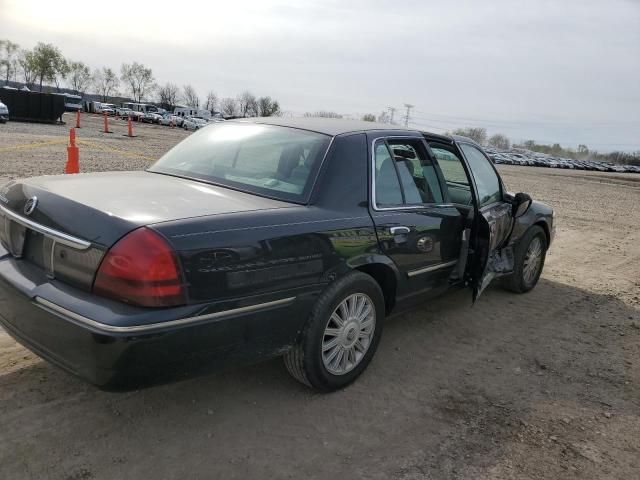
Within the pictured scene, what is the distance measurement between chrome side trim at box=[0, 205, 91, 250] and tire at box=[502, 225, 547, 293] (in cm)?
427

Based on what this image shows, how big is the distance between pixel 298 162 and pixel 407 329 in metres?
1.87

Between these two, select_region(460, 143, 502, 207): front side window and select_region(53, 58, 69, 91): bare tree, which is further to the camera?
select_region(53, 58, 69, 91): bare tree

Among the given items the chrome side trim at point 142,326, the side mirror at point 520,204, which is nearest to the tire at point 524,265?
the side mirror at point 520,204

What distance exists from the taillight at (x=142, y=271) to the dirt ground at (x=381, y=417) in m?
0.83

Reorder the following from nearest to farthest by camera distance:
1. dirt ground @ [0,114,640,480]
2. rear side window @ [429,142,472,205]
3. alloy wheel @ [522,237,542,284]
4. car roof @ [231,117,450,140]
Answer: dirt ground @ [0,114,640,480]
car roof @ [231,117,450,140]
rear side window @ [429,142,472,205]
alloy wheel @ [522,237,542,284]

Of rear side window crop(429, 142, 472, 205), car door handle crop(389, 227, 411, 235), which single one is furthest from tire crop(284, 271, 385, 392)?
rear side window crop(429, 142, 472, 205)

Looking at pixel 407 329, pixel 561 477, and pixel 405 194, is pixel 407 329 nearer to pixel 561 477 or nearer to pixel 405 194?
pixel 405 194

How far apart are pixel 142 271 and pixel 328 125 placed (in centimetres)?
195

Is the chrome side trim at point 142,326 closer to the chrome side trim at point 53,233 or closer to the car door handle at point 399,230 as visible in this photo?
the chrome side trim at point 53,233

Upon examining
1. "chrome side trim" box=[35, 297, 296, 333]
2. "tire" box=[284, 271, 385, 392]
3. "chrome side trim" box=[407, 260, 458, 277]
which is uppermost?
"chrome side trim" box=[407, 260, 458, 277]

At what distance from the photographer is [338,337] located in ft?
11.0

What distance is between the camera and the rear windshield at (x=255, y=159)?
11.1 ft

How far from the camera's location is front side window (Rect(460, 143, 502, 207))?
4.88m

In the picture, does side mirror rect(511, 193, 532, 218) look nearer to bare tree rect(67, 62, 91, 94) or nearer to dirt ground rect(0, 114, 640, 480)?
dirt ground rect(0, 114, 640, 480)
